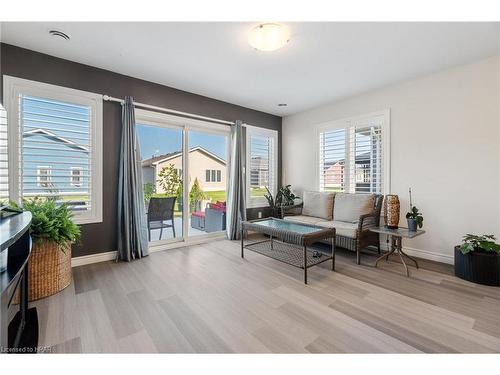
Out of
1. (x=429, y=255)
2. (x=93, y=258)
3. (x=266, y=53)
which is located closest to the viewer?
(x=266, y=53)

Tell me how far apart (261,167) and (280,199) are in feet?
2.63

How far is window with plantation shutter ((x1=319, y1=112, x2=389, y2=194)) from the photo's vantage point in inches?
146

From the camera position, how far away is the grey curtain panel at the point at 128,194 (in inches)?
123

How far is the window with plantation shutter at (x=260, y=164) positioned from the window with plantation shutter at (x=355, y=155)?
42.3 inches

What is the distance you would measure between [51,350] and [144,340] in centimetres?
56

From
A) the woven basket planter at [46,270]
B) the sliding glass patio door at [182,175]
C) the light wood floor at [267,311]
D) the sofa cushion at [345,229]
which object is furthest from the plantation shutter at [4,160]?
the sofa cushion at [345,229]

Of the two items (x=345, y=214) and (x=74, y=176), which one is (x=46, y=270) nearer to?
(x=74, y=176)

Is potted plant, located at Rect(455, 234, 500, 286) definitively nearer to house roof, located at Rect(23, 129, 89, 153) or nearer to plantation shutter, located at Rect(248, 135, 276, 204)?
plantation shutter, located at Rect(248, 135, 276, 204)

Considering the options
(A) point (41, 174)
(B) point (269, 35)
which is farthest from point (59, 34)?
→ (B) point (269, 35)

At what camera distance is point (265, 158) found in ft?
16.7

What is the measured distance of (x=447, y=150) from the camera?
3.07m
